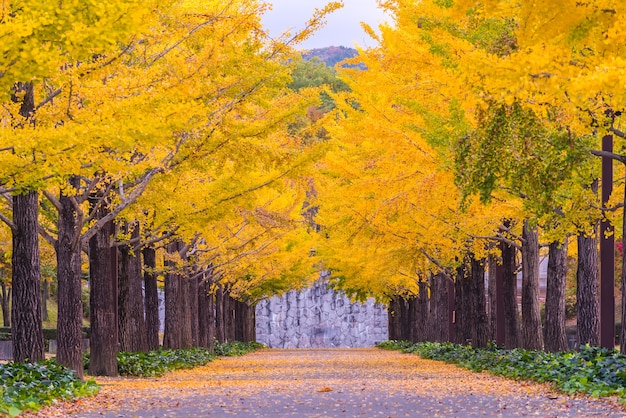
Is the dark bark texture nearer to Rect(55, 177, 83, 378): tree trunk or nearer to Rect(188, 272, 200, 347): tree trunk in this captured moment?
Rect(55, 177, 83, 378): tree trunk

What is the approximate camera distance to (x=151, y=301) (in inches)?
1190

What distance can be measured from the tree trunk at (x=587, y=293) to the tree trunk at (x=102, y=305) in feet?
31.5

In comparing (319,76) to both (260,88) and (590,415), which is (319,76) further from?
(590,415)

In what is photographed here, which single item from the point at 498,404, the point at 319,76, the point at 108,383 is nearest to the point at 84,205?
the point at 108,383

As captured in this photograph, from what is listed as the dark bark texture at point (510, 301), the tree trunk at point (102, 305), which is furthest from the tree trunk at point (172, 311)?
the dark bark texture at point (510, 301)

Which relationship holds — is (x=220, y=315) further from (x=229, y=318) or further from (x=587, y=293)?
(x=587, y=293)

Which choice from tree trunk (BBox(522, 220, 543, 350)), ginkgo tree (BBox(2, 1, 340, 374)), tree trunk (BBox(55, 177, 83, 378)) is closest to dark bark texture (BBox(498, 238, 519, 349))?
tree trunk (BBox(522, 220, 543, 350))

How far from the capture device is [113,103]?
13.9 m

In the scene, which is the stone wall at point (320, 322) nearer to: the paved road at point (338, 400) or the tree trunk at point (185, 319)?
the tree trunk at point (185, 319)

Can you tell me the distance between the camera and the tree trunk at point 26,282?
16938 mm

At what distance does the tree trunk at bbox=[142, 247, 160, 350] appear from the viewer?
29.0m

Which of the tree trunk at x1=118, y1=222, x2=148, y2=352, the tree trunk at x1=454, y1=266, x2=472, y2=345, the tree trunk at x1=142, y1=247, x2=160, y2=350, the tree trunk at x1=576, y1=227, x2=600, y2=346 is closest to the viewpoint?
the tree trunk at x1=576, y1=227, x2=600, y2=346

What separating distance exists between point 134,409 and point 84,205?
7.19 metres

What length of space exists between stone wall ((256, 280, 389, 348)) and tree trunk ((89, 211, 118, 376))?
64.9 m
